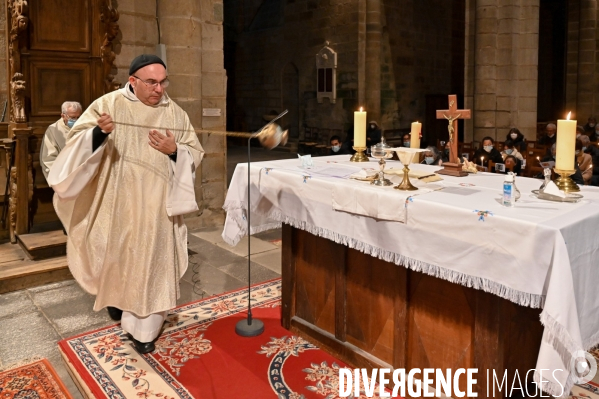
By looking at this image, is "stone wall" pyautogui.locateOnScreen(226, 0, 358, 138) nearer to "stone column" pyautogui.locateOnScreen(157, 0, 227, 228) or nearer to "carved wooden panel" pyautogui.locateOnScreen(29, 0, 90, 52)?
"stone column" pyautogui.locateOnScreen(157, 0, 227, 228)

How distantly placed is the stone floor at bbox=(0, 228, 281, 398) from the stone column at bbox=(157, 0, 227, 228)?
1013 millimetres

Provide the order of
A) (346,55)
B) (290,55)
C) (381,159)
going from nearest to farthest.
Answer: (381,159)
(346,55)
(290,55)

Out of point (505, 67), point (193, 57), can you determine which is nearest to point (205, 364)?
point (193, 57)

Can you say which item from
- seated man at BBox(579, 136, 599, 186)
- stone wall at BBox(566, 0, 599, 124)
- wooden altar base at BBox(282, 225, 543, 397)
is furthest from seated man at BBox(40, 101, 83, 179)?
stone wall at BBox(566, 0, 599, 124)

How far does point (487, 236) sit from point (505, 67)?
9.45 meters

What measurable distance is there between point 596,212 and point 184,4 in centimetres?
558

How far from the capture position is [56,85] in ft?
19.7

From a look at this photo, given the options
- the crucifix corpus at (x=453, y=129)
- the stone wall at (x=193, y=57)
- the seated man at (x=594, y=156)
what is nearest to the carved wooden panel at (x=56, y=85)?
the stone wall at (x=193, y=57)

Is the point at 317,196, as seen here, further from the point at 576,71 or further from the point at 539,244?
the point at 576,71

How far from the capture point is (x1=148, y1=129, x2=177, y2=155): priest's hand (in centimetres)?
325

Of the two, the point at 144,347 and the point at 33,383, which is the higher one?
the point at 144,347

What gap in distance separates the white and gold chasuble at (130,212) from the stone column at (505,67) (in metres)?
8.78

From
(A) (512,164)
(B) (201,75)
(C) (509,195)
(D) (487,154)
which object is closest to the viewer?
(C) (509,195)

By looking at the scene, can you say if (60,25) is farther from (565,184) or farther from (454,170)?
(565,184)
